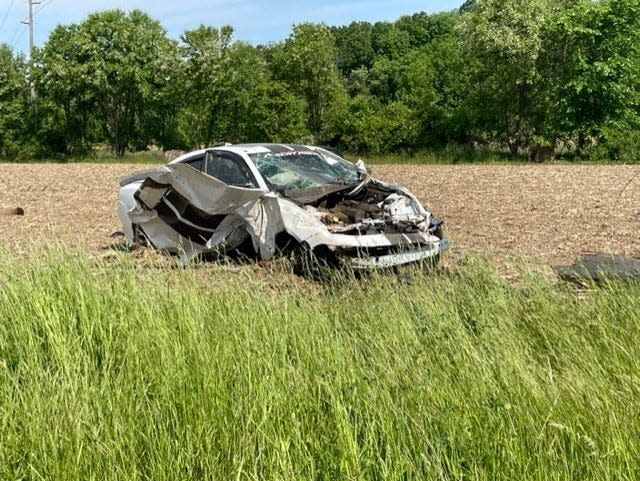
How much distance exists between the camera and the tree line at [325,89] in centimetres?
2938

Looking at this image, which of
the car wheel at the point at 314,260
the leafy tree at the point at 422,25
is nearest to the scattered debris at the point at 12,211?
the car wheel at the point at 314,260

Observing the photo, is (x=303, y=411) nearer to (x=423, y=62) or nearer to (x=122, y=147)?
(x=122, y=147)

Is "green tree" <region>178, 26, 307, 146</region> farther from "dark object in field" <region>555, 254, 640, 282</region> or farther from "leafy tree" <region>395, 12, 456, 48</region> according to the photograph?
"leafy tree" <region>395, 12, 456, 48</region>

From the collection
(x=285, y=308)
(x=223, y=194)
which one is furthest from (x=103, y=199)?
(x=285, y=308)

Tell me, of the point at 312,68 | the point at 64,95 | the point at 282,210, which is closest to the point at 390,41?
the point at 312,68

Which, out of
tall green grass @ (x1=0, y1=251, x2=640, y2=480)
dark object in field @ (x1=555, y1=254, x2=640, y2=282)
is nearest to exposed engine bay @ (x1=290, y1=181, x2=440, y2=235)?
Result: dark object in field @ (x1=555, y1=254, x2=640, y2=282)

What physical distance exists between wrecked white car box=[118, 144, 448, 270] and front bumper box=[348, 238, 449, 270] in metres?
0.01

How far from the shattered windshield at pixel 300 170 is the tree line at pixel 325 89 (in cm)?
2150

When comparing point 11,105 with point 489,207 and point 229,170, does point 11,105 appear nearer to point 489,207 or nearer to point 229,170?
point 489,207

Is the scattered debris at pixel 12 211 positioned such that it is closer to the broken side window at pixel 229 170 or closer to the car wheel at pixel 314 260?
the broken side window at pixel 229 170

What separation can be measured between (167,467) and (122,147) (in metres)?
44.9

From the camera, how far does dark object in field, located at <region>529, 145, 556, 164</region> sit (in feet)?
96.0

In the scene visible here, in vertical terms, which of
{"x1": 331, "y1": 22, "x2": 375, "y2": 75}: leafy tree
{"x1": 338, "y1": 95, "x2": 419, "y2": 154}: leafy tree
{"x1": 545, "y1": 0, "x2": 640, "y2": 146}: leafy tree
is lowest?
{"x1": 338, "y1": 95, "x2": 419, "y2": 154}: leafy tree

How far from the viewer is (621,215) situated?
44.6ft
